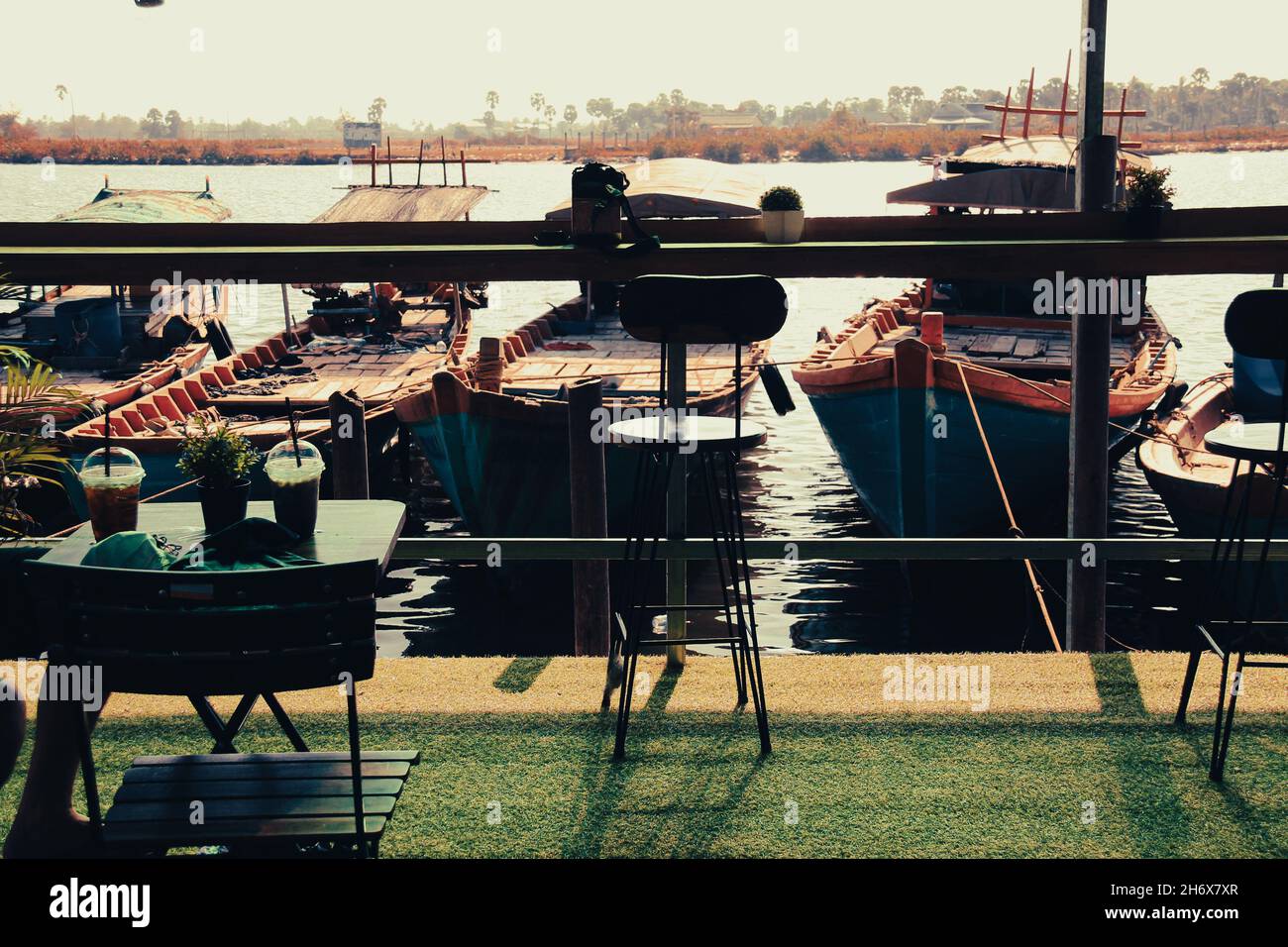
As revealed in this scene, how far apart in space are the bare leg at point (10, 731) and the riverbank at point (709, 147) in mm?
97959

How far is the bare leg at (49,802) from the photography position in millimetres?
3121

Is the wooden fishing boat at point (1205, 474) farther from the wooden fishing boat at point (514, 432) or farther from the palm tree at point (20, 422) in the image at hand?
the palm tree at point (20, 422)

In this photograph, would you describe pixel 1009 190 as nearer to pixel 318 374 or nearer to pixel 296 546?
pixel 318 374

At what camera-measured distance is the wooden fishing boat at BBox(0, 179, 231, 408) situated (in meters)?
21.6

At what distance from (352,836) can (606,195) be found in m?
2.64

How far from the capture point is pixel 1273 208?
4.84 metres

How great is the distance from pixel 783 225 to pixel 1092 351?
1.46 meters

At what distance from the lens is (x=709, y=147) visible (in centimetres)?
12138

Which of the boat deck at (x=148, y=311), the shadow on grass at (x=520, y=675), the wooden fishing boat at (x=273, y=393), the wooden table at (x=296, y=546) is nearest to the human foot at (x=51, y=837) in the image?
the wooden table at (x=296, y=546)

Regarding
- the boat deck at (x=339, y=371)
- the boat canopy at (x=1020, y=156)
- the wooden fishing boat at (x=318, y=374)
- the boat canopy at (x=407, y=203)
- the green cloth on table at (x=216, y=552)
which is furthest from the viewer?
the boat canopy at (x=407, y=203)

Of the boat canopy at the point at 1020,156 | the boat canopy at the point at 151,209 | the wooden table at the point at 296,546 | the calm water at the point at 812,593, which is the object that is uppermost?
the boat canopy at the point at 1020,156
